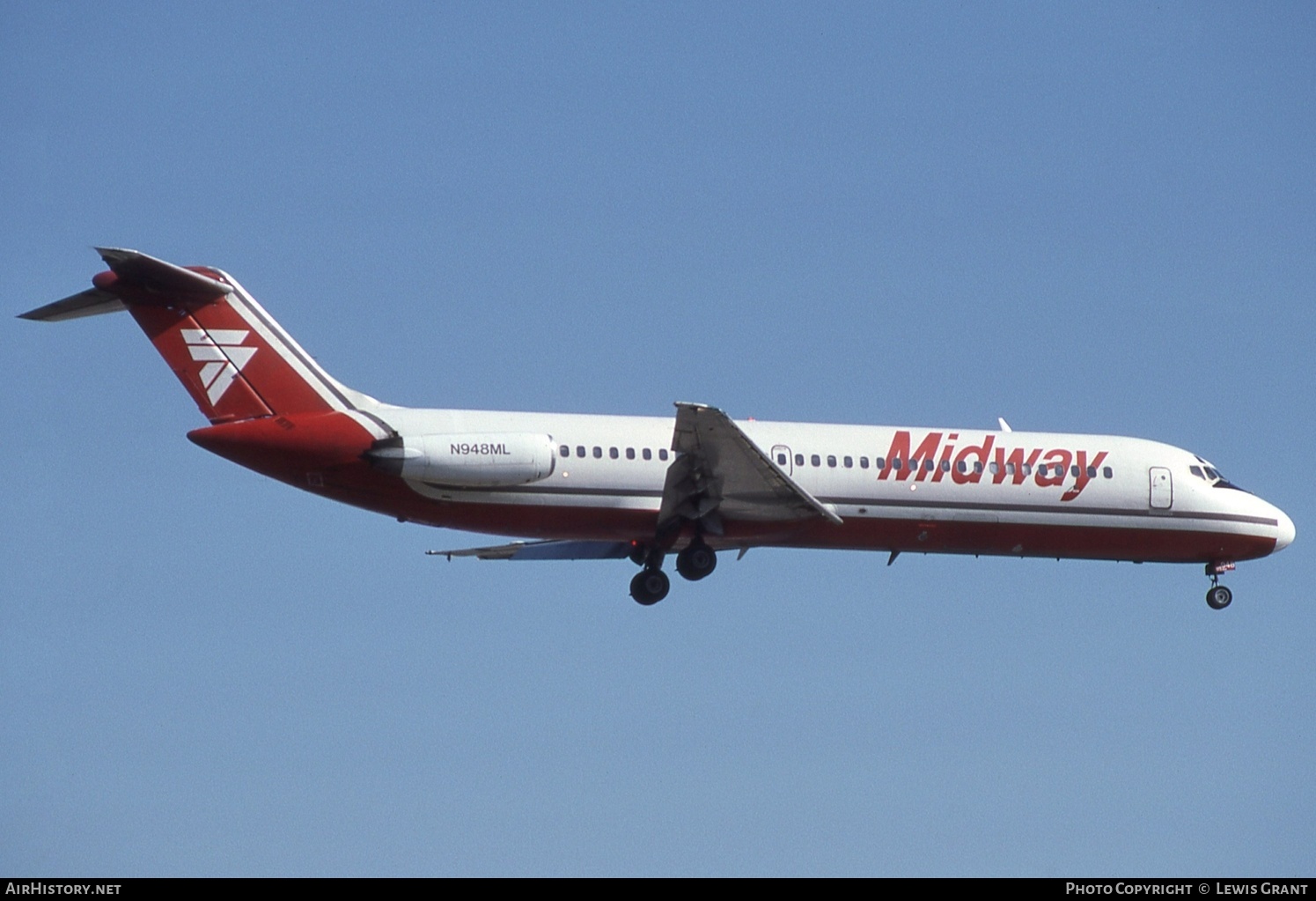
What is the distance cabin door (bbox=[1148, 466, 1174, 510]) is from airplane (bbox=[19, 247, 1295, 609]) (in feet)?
0.14

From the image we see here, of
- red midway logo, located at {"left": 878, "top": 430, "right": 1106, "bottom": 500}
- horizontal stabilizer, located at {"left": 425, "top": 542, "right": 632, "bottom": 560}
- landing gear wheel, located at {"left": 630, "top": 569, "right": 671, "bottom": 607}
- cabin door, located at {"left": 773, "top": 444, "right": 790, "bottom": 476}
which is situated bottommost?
landing gear wheel, located at {"left": 630, "top": 569, "right": 671, "bottom": 607}

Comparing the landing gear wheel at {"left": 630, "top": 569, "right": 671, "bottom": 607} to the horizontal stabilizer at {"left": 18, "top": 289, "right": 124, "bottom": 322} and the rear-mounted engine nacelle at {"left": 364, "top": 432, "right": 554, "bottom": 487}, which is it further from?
the horizontal stabilizer at {"left": 18, "top": 289, "right": 124, "bottom": 322}

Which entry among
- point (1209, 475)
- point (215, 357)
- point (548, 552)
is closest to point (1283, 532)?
point (1209, 475)

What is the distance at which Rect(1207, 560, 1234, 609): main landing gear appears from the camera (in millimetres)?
Answer: 32344

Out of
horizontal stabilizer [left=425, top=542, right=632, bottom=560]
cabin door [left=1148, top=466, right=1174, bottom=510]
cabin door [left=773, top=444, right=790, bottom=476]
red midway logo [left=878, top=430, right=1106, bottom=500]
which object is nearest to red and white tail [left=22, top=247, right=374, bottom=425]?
horizontal stabilizer [left=425, top=542, right=632, bottom=560]

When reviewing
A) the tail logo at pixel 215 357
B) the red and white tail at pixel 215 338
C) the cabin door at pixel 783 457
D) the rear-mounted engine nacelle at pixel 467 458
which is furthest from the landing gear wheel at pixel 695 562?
the tail logo at pixel 215 357

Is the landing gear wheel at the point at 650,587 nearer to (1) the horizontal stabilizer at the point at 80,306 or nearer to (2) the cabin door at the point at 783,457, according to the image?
(2) the cabin door at the point at 783,457

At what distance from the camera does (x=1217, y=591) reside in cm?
3231

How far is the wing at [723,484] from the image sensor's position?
2789 centimetres

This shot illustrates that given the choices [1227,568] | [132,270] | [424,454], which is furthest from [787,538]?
[132,270]

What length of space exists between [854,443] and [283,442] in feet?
32.3

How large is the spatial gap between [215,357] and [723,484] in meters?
8.40

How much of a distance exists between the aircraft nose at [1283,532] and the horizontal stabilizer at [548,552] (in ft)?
40.1
